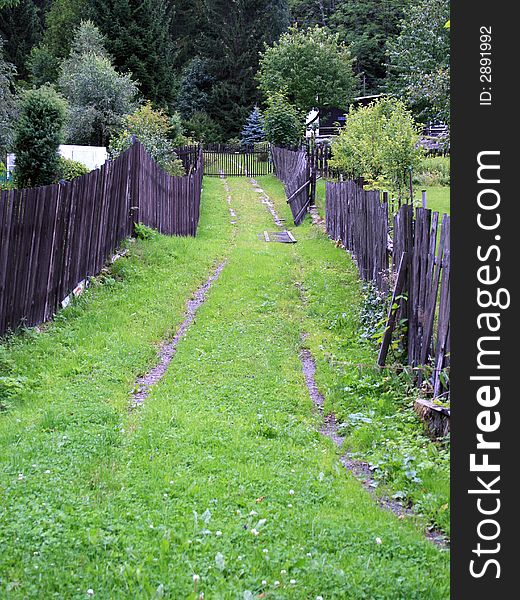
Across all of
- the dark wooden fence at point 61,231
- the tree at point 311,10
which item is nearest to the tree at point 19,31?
the tree at point 311,10

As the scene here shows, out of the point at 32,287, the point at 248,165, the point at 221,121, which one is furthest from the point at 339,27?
the point at 32,287

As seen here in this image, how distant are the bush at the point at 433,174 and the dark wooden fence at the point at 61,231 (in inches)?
518

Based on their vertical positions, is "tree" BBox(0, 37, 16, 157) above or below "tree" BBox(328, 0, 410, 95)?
below

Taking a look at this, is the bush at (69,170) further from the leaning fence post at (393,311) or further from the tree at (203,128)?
the tree at (203,128)

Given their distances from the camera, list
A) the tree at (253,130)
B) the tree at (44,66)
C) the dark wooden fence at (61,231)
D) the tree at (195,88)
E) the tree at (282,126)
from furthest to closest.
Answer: the tree at (195,88) → the tree at (253,130) → the tree at (44,66) → the tree at (282,126) → the dark wooden fence at (61,231)

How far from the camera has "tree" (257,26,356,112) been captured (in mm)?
41969

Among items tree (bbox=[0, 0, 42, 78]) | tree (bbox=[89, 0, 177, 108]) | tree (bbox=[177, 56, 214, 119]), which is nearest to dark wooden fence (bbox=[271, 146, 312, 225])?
tree (bbox=[89, 0, 177, 108])

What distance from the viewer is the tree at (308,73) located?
4197cm

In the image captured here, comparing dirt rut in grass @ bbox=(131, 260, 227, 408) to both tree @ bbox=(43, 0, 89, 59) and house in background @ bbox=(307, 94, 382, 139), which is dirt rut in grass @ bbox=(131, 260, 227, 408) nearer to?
house in background @ bbox=(307, 94, 382, 139)

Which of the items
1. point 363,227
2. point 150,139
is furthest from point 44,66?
point 363,227

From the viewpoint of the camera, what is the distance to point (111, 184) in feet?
37.0

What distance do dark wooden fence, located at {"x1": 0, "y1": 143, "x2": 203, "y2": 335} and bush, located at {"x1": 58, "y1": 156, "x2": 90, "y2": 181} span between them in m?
7.58

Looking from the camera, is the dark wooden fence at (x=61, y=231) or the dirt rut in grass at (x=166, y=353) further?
the dark wooden fence at (x=61, y=231)

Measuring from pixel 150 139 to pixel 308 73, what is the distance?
21.6m
